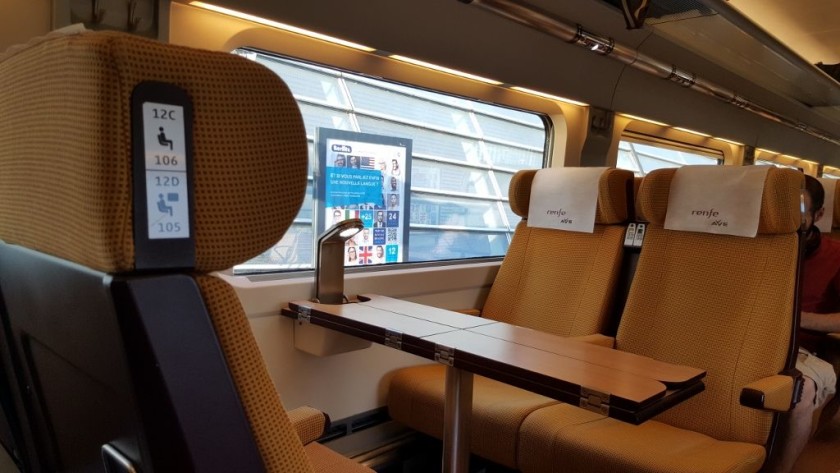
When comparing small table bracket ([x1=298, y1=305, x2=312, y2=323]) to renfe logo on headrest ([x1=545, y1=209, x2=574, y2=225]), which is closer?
small table bracket ([x1=298, y1=305, x2=312, y2=323])

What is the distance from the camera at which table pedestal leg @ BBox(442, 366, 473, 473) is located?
177cm

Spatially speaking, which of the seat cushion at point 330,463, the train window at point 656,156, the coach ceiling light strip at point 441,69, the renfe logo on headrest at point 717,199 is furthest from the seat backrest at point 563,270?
the train window at point 656,156

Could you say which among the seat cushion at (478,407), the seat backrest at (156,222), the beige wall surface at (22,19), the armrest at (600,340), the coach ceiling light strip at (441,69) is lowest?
the seat cushion at (478,407)

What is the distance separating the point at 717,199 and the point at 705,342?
0.53 meters

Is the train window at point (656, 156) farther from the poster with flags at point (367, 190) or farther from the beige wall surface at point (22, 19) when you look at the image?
the beige wall surface at point (22, 19)

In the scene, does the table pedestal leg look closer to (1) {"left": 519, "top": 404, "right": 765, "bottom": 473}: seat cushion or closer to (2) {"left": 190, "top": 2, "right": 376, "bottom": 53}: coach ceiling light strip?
(1) {"left": 519, "top": 404, "right": 765, "bottom": 473}: seat cushion

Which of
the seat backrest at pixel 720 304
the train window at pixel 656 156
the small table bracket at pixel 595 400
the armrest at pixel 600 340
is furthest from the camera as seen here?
the train window at pixel 656 156

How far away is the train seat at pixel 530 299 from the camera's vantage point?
2.11 meters

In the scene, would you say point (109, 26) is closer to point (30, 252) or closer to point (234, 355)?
point (30, 252)

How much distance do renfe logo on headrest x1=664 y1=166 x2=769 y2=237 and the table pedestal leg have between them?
112 centimetres

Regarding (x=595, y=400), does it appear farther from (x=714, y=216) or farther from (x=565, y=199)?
(x=565, y=199)

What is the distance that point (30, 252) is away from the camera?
2.16 ft

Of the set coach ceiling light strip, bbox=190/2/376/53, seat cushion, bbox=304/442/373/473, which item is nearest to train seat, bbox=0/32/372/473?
seat cushion, bbox=304/442/373/473

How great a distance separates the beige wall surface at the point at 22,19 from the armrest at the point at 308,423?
1.27 metres
